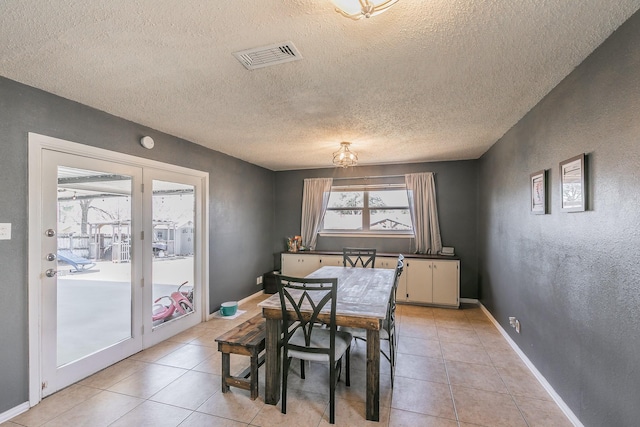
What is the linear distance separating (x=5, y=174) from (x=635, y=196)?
156 inches

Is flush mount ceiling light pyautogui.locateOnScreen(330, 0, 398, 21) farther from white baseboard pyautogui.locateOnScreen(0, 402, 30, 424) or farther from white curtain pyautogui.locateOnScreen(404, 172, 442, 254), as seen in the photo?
white curtain pyautogui.locateOnScreen(404, 172, 442, 254)

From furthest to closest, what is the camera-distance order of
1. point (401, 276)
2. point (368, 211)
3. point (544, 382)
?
point (368, 211), point (401, 276), point (544, 382)

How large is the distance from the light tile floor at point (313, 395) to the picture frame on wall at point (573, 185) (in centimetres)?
154

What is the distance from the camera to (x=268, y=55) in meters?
1.75

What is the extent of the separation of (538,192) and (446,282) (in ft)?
7.80

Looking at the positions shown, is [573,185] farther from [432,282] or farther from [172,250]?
[172,250]

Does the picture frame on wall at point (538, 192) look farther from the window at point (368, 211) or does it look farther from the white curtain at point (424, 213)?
the window at point (368, 211)

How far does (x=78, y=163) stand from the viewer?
8.16 ft

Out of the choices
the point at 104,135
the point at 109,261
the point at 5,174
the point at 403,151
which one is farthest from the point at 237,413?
the point at 403,151

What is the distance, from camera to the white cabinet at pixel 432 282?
4.41 metres

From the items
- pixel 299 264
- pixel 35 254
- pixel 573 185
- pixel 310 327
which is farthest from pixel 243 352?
pixel 299 264

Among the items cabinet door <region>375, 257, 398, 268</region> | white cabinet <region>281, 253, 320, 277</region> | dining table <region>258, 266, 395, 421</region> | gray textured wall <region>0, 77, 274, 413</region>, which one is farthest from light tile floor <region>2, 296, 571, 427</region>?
white cabinet <region>281, 253, 320, 277</region>

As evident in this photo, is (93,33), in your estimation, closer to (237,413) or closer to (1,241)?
(1,241)

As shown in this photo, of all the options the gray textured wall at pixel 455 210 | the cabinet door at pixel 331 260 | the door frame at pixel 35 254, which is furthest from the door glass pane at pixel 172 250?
the gray textured wall at pixel 455 210
